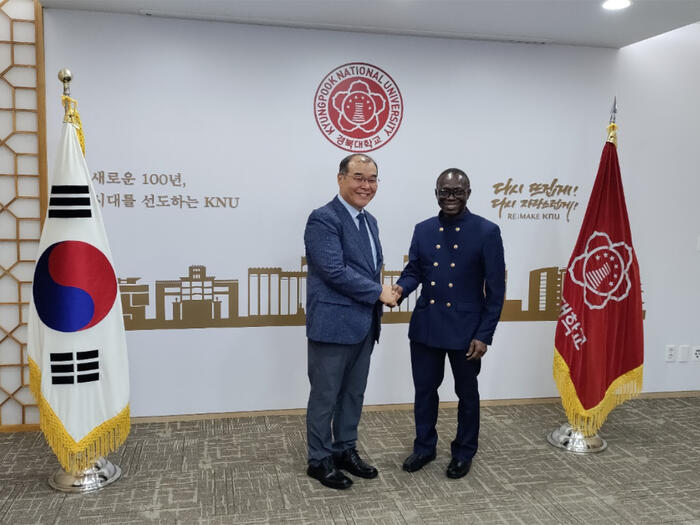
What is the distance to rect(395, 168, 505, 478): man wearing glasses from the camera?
287cm

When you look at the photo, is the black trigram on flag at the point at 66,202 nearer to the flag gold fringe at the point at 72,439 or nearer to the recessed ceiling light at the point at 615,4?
the flag gold fringe at the point at 72,439

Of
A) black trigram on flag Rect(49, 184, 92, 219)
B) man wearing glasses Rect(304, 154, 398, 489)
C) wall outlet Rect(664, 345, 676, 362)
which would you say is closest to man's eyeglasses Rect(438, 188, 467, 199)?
man wearing glasses Rect(304, 154, 398, 489)

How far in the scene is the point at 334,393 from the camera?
9.29 ft

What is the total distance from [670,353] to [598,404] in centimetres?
135

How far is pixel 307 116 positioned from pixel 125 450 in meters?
2.26

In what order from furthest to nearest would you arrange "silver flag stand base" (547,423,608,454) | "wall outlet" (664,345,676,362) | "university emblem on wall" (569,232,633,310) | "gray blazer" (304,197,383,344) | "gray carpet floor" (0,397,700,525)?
"wall outlet" (664,345,676,362)
"university emblem on wall" (569,232,633,310)
"silver flag stand base" (547,423,608,454)
"gray blazer" (304,197,383,344)
"gray carpet floor" (0,397,700,525)

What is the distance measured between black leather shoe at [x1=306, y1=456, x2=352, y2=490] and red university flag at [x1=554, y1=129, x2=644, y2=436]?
56.9 inches

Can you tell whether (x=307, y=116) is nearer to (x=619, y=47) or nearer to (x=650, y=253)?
(x=619, y=47)

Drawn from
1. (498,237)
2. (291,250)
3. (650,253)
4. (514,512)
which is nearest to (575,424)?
(514,512)

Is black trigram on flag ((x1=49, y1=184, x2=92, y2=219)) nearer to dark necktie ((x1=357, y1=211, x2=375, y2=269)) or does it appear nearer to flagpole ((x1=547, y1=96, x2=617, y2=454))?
dark necktie ((x1=357, y1=211, x2=375, y2=269))

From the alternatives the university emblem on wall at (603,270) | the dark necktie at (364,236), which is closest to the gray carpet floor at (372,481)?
the university emblem on wall at (603,270)

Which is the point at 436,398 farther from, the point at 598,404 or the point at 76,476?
the point at 76,476

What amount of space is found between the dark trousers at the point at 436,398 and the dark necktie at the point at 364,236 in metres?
0.55

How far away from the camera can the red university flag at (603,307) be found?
3420 millimetres
